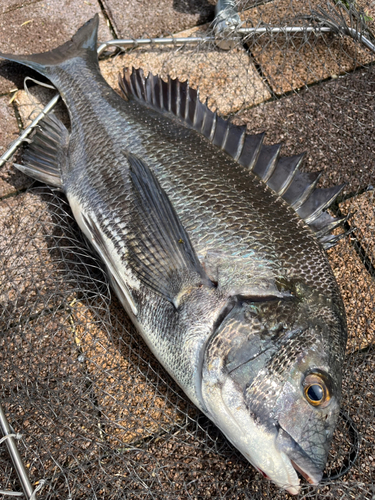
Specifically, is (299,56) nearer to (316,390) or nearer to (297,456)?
(316,390)

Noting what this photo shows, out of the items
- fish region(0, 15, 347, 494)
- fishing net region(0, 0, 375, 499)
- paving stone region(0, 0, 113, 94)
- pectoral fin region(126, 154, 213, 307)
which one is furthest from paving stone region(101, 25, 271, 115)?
pectoral fin region(126, 154, 213, 307)

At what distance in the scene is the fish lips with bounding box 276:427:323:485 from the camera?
155 cm

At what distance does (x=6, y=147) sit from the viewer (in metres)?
2.83

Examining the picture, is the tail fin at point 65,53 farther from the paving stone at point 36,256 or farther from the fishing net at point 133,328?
the paving stone at point 36,256

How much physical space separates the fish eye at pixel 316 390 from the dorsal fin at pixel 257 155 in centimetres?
77

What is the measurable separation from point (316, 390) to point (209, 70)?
2.47m

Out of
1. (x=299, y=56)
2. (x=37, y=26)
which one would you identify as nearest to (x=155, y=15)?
(x=37, y=26)

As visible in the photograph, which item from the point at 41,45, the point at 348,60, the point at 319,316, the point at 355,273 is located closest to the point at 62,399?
the point at 319,316

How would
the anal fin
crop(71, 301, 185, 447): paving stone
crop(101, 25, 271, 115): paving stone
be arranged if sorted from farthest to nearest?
crop(101, 25, 271, 115): paving stone → the anal fin → crop(71, 301, 185, 447): paving stone

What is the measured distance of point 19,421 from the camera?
2.06m

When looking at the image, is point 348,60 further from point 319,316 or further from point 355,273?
point 319,316

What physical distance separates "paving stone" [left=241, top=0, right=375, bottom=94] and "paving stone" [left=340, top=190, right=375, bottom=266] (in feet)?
3.35

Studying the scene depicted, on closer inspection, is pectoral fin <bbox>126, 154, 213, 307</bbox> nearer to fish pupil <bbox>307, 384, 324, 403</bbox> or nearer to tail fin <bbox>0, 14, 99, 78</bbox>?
fish pupil <bbox>307, 384, 324, 403</bbox>

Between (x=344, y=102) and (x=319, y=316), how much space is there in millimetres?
1942
